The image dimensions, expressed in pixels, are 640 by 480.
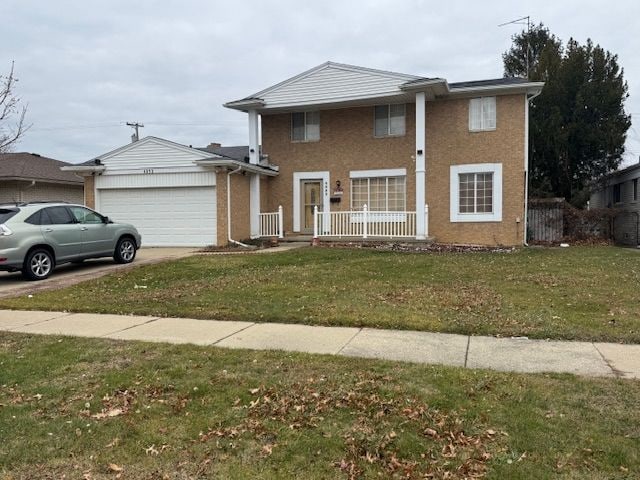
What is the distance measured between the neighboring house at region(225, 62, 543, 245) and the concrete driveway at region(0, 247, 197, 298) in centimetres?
455

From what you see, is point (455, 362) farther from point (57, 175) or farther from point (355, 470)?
point (57, 175)

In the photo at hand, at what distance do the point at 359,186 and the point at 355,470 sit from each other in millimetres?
18039

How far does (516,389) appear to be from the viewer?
15.3ft

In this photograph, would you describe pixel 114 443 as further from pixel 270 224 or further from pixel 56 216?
pixel 270 224

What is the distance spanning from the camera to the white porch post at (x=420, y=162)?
18547 mm

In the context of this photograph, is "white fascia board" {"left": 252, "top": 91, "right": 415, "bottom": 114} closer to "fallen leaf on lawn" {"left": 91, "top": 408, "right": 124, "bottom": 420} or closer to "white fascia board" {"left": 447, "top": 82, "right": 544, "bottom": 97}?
"white fascia board" {"left": 447, "top": 82, "right": 544, "bottom": 97}

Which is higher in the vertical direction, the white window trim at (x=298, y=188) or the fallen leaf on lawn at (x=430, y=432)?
the white window trim at (x=298, y=188)

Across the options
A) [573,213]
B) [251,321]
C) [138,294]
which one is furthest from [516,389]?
[573,213]

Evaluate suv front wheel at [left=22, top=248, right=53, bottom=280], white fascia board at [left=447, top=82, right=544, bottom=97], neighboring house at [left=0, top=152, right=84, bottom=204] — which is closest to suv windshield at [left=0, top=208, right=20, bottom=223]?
suv front wheel at [left=22, top=248, right=53, bottom=280]

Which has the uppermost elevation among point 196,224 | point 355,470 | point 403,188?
point 403,188

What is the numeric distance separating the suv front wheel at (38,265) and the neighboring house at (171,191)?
6.66 m

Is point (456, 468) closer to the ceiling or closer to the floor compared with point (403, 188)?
closer to the floor

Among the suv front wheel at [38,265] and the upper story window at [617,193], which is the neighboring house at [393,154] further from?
the upper story window at [617,193]

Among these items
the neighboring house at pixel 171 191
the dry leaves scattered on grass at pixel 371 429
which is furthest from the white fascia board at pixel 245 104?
the dry leaves scattered on grass at pixel 371 429
